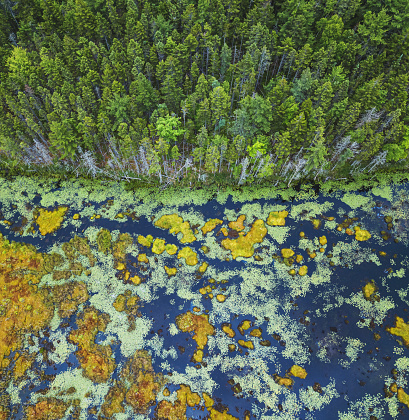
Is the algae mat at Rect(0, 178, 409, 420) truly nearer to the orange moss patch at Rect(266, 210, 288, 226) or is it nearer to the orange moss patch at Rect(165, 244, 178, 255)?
the orange moss patch at Rect(266, 210, 288, 226)

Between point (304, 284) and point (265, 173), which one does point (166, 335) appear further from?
point (265, 173)

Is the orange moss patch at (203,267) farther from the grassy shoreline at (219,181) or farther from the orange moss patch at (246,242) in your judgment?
the grassy shoreline at (219,181)

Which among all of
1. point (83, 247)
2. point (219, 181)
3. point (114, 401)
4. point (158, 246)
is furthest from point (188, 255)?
point (114, 401)

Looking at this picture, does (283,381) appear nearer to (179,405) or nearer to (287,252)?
(179,405)

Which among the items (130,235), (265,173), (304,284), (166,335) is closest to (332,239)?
(304,284)

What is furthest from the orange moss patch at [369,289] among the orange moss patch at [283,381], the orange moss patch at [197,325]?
the orange moss patch at [197,325]

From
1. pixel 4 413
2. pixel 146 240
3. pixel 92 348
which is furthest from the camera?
pixel 146 240
